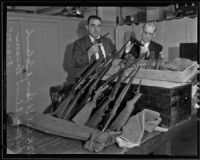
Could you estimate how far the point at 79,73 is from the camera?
69 cm

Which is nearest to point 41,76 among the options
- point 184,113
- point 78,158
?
point 78,158

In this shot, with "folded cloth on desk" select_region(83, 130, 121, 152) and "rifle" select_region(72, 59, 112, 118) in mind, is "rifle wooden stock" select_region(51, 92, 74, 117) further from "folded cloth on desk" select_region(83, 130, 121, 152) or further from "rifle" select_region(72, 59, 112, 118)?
"folded cloth on desk" select_region(83, 130, 121, 152)

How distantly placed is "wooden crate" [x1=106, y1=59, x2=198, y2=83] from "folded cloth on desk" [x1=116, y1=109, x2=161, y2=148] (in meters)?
0.11

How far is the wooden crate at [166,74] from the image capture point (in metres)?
0.60

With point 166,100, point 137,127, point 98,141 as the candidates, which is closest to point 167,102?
point 166,100

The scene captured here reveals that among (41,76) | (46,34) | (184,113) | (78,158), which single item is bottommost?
(78,158)

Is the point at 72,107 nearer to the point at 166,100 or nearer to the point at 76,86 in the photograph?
the point at 76,86

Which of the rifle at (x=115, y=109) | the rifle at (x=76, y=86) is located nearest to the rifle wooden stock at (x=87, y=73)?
the rifle at (x=76, y=86)

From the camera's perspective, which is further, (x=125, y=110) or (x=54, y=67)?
(x=54, y=67)

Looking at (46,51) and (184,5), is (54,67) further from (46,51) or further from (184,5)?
(184,5)

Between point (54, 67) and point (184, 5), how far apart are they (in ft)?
1.44

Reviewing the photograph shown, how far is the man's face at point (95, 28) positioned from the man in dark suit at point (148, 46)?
0.10 meters

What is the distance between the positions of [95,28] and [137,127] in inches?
12.7

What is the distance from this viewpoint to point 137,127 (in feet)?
1.79
